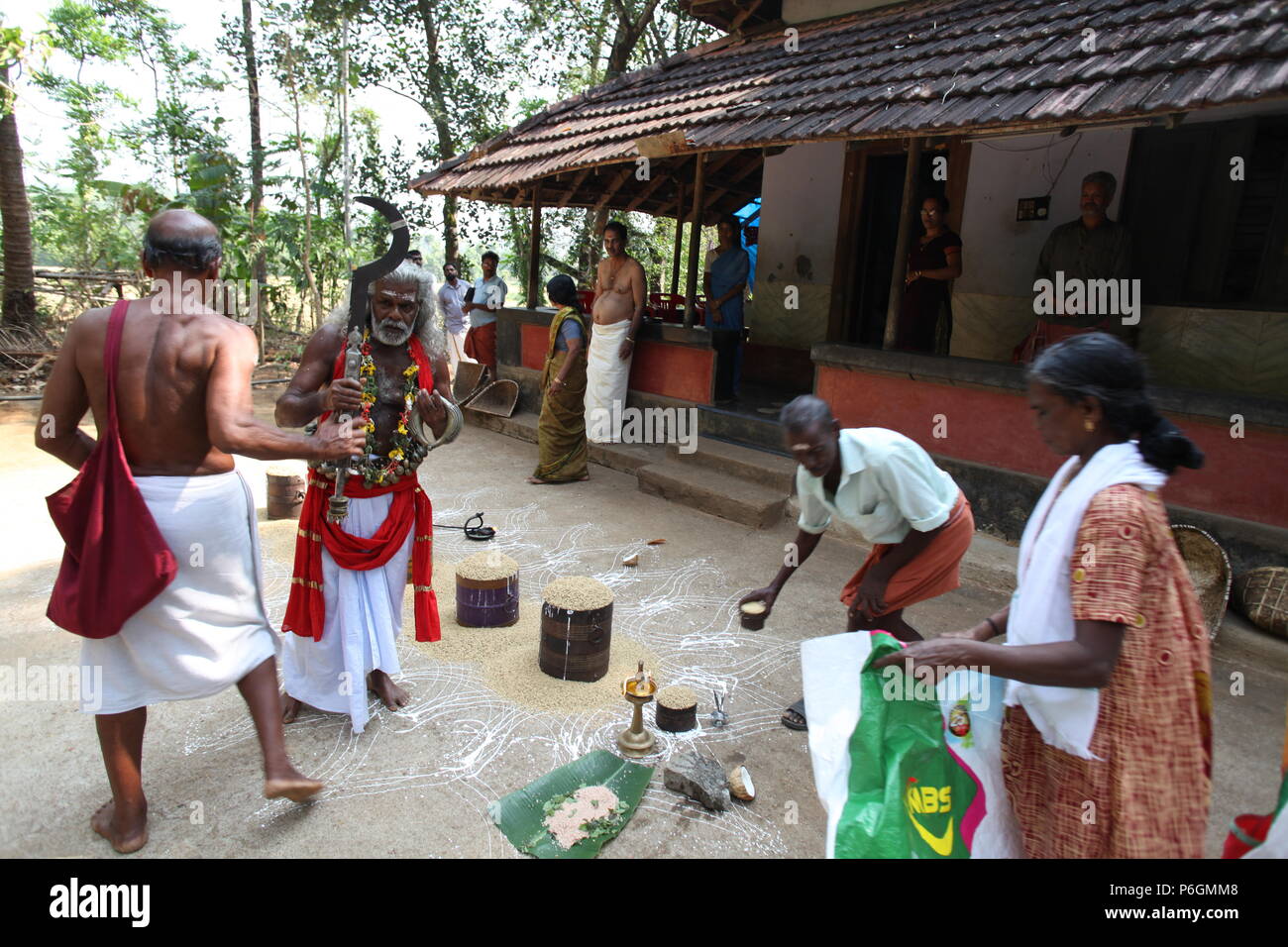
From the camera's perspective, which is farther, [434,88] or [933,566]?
[434,88]

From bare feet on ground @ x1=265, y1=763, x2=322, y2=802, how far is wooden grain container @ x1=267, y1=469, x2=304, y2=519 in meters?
3.45

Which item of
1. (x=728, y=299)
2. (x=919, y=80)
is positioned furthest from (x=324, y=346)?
(x=728, y=299)

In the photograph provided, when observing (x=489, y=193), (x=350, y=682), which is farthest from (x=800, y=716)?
(x=489, y=193)

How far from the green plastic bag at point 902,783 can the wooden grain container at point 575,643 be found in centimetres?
157

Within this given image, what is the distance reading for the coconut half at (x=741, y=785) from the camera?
2.69 metres

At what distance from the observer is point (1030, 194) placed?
6.54 metres

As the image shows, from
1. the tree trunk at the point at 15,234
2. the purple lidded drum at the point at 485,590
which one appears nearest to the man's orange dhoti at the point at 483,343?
the tree trunk at the point at 15,234

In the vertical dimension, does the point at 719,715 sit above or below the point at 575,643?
below

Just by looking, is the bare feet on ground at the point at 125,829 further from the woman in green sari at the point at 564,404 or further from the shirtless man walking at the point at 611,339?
the shirtless man walking at the point at 611,339

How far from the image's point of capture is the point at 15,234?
9.51 meters

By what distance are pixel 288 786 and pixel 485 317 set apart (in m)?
8.35

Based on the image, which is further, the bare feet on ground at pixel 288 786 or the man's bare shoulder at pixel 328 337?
the man's bare shoulder at pixel 328 337

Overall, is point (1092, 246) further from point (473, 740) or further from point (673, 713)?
point (473, 740)

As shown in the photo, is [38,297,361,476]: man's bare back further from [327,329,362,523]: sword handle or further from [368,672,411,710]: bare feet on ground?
[368,672,411,710]: bare feet on ground
